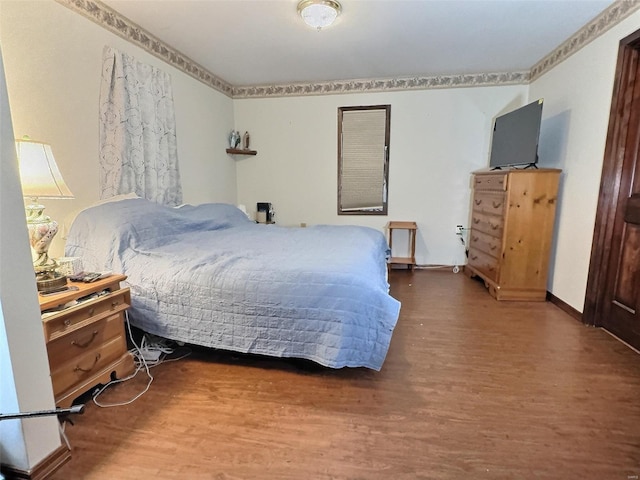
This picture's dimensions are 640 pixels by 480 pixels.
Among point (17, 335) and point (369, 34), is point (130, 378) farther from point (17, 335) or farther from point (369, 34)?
point (369, 34)

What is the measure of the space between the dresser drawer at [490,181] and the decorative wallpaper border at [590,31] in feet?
3.88

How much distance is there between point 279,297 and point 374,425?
750mm

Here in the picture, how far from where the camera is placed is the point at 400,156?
424 cm

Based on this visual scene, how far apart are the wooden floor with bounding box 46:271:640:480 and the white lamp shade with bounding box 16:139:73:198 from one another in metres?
1.04

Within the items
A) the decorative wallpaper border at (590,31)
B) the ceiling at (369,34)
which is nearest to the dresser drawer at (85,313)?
the ceiling at (369,34)

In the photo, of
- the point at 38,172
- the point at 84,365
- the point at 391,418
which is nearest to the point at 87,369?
the point at 84,365

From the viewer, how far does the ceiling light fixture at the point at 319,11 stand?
90.0 inches

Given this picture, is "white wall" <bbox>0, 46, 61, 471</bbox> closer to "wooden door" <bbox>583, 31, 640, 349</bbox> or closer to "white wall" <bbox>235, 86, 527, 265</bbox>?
"wooden door" <bbox>583, 31, 640, 349</bbox>

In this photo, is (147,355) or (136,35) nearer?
(147,355)

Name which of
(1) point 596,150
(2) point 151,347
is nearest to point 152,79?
(2) point 151,347

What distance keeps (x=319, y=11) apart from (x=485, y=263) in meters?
2.82

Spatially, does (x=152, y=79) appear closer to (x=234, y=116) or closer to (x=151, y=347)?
(x=234, y=116)

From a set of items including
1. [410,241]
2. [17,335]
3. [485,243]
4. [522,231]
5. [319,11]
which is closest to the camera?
[17,335]

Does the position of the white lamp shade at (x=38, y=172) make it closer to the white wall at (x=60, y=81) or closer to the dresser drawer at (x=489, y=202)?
the white wall at (x=60, y=81)
